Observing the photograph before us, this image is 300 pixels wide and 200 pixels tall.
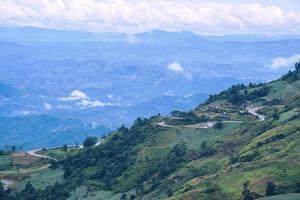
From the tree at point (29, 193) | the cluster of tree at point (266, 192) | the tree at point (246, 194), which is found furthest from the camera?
the tree at point (29, 193)

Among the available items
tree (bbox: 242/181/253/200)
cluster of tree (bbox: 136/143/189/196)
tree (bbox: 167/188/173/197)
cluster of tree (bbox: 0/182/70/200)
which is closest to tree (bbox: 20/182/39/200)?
cluster of tree (bbox: 0/182/70/200)

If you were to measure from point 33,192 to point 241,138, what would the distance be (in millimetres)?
61992

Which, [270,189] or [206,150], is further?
[206,150]

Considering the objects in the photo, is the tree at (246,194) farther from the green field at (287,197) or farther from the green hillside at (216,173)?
the green field at (287,197)

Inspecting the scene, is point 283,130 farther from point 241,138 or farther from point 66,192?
point 66,192

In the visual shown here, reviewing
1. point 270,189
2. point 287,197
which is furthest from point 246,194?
point 287,197

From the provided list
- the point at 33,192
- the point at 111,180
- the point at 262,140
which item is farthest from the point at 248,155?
the point at 33,192

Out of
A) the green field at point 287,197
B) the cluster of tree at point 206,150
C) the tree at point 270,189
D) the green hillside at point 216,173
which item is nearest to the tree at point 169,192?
the green hillside at point 216,173

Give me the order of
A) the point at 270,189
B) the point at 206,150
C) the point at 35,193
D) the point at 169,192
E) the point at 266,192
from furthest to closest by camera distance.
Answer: the point at 206,150, the point at 35,193, the point at 169,192, the point at 266,192, the point at 270,189

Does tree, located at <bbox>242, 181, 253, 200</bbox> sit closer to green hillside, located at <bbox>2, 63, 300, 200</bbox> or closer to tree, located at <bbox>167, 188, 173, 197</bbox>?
green hillside, located at <bbox>2, 63, 300, 200</bbox>

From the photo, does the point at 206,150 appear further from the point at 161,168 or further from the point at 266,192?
the point at 266,192

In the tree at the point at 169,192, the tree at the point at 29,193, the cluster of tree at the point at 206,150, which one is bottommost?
the tree at the point at 169,192

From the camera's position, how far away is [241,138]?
191000 mm

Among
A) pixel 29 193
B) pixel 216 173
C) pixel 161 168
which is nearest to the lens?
pixel 216 173
